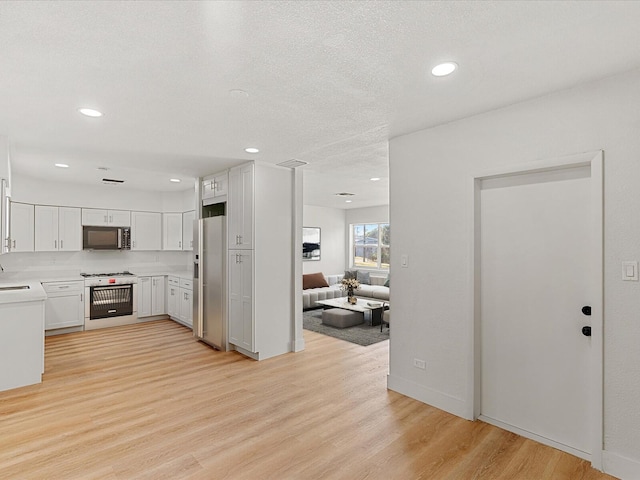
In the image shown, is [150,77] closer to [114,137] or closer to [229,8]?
[229,8]

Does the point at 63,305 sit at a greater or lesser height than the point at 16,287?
lesser

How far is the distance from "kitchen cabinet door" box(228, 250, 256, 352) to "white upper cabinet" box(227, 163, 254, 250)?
158 millimetres

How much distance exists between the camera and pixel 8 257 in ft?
18.6

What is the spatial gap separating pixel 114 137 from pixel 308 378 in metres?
3.18

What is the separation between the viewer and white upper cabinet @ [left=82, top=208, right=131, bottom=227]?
20.5 feet

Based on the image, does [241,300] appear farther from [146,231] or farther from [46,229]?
[46,229]

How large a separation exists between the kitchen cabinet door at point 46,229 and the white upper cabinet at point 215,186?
8.88 feet

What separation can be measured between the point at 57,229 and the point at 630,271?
7413 mm

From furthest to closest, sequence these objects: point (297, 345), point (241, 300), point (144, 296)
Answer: point (144, 296), point (297, 345), point (241, 300)

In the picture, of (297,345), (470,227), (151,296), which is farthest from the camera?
(151,296)

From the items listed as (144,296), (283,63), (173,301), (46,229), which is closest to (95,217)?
(46,229)

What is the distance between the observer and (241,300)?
4.64 meters

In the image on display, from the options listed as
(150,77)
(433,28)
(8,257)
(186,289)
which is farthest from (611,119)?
(8,257)

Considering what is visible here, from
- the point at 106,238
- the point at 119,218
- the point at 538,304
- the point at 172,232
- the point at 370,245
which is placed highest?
the point at 119,218
